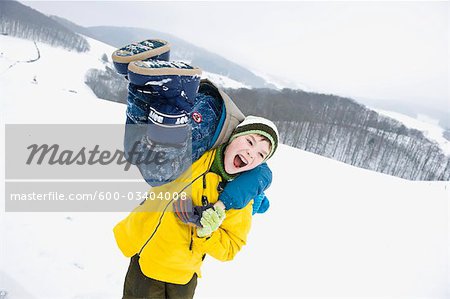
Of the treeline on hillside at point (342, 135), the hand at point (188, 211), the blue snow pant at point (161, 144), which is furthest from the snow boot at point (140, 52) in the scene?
the treeline on hillside at point (342, 135)

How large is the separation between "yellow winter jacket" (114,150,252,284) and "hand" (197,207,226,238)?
→ 4.9 inches

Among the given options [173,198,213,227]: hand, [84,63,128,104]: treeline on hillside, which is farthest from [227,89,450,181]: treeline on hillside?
[173,198,213,227]: hand

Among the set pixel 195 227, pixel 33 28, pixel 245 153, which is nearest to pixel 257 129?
pixel 245 153

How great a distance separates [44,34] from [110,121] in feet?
368

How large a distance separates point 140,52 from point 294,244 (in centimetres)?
450

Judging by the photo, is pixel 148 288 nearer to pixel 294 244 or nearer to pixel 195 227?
pixel 195 227

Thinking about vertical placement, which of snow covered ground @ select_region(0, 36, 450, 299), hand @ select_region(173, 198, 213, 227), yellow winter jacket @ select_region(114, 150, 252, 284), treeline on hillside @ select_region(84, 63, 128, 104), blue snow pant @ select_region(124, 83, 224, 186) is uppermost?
blue snow pant @ select_region(124, 83, 224, 186)

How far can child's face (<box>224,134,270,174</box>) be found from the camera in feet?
4.78

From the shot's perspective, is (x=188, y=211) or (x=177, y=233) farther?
(x=177, y=233)

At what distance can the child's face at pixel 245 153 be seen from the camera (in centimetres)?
146

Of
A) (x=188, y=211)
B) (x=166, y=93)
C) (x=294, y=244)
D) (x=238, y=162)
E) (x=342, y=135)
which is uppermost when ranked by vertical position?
(x=166, y=93)

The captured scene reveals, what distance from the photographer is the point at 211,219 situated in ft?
4.53

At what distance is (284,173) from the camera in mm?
7641

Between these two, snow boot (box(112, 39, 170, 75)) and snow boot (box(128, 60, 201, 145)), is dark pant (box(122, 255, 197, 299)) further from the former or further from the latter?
snow boot (box(112, 39, 170, 75))
